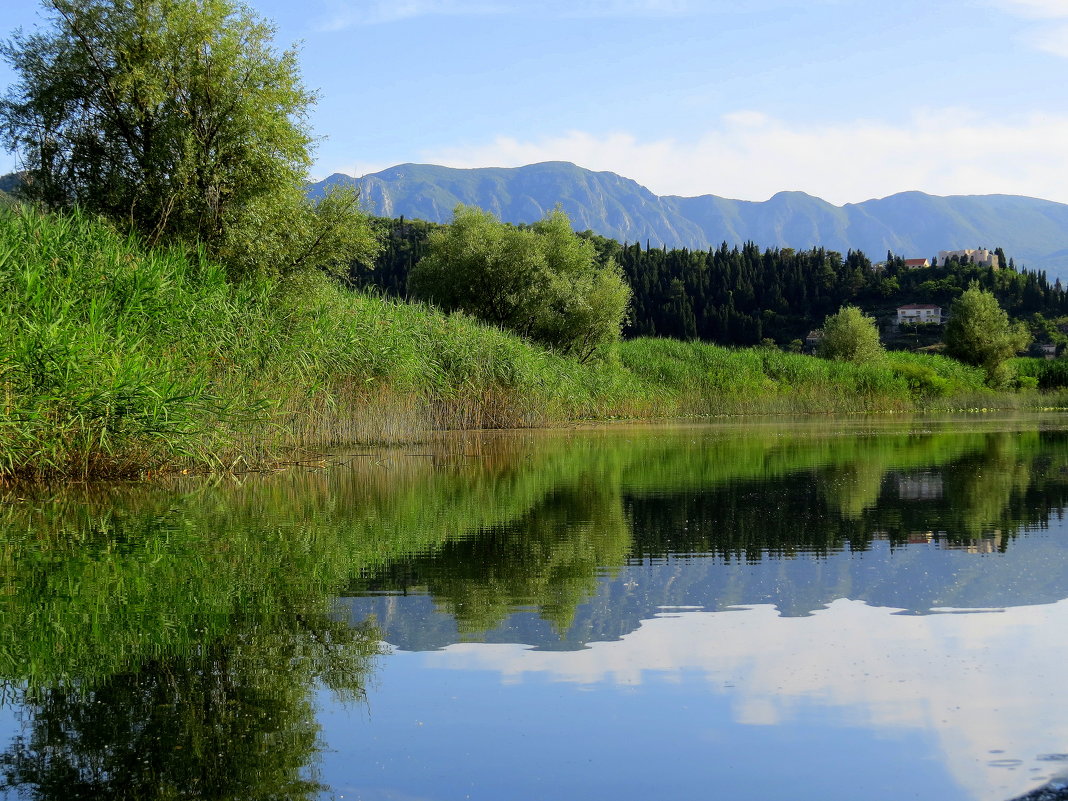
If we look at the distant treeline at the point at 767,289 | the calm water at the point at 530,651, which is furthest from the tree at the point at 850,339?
the calm water at the point at 530,651

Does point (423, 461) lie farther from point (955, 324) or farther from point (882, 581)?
point (955, 324)

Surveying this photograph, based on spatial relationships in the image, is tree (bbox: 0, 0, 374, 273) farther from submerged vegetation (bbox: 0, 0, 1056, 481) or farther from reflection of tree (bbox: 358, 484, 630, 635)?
reflection of tree (bbox: 358, 484, 630, 635)

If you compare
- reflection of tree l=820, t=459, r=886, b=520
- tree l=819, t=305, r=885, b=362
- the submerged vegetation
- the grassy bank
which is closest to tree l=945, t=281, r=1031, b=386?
tree l=819, t=305, r=885, b=362

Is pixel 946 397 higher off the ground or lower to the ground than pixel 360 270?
lower

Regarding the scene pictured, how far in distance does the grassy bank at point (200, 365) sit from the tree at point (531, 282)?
1331 cm

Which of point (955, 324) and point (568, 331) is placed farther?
point (955, 324)

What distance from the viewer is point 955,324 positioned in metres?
71.6

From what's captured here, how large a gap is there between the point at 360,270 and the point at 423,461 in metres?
86.2

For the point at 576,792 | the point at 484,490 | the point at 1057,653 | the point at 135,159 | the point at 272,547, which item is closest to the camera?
the point at 576,792

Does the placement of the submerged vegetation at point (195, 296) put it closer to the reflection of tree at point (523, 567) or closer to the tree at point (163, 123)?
the tree at point (163, 123)

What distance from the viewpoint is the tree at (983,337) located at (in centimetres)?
6800

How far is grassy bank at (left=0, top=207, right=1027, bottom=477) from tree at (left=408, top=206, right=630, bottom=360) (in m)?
13.3

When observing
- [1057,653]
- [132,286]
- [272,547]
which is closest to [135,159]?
[132,286]

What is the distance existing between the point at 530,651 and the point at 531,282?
4049 centimetres
